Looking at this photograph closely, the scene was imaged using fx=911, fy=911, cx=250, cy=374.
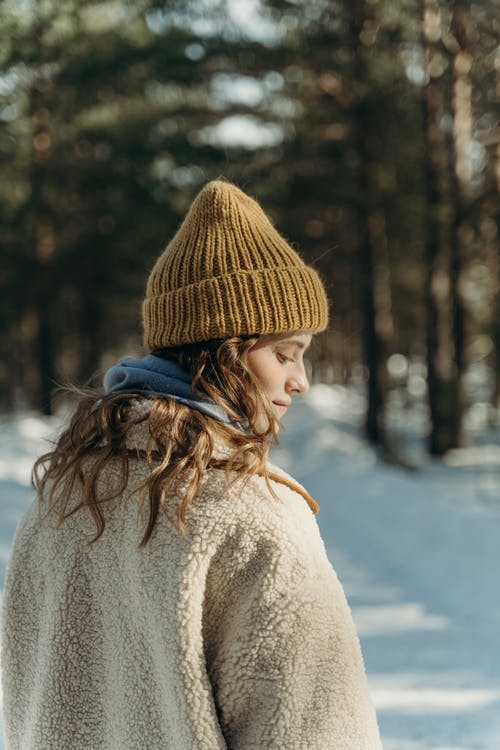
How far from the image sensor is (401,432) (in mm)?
22906

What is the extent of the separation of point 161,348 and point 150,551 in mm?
423

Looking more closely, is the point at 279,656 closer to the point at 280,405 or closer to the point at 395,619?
the point at 280,405

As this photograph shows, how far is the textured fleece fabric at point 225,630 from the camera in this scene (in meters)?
1.44

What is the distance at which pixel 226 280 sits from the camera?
66.3 inches

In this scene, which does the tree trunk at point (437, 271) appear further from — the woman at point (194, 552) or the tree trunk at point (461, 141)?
the woman at point (194, 552)

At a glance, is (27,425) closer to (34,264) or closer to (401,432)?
(34,264)

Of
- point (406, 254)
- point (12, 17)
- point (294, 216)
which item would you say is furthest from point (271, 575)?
point (406, 254)

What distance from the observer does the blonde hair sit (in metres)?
1.50

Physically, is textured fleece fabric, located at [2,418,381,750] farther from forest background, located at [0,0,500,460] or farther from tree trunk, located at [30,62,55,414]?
tree trunk, located at [30,62,55,414]

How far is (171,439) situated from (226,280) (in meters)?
0.34

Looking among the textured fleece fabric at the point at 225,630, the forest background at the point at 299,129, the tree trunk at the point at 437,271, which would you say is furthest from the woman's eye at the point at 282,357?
the tree trunk at the point at 437,271

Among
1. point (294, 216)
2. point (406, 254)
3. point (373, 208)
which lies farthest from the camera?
point (406, 254)

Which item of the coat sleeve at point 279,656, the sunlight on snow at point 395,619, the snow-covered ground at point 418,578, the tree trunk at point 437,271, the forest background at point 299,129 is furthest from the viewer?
the tree trunk at point 437,271

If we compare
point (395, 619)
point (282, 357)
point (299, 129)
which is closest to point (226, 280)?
point (282, 357)
